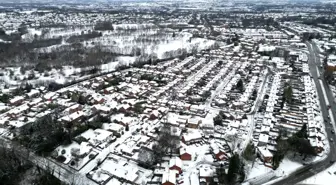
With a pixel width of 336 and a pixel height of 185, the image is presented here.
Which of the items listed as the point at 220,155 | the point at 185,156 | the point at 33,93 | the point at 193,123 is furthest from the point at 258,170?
the point at 33,93

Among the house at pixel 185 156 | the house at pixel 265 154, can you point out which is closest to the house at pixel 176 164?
the house at pixel 185 156

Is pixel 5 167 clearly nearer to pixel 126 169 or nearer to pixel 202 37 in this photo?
pixel 126 169

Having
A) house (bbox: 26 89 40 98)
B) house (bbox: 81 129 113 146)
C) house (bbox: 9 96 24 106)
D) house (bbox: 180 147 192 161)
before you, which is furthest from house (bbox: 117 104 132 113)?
house (bbox: 9 96 24 106)

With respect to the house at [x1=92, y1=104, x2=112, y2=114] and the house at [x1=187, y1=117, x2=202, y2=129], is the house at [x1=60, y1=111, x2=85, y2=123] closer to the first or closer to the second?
the house at [x1=92, y1=104, x2=112, y2=114]

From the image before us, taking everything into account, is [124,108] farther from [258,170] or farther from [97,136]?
[258,170]

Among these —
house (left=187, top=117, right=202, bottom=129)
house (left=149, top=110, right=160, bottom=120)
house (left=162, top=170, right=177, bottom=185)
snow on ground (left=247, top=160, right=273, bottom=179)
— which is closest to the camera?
house (left=162, top=170, right=177, bottom=185)

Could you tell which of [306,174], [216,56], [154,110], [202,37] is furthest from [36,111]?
[202,37]

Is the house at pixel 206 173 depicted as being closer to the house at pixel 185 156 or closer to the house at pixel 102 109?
the house at pixel 185 156
